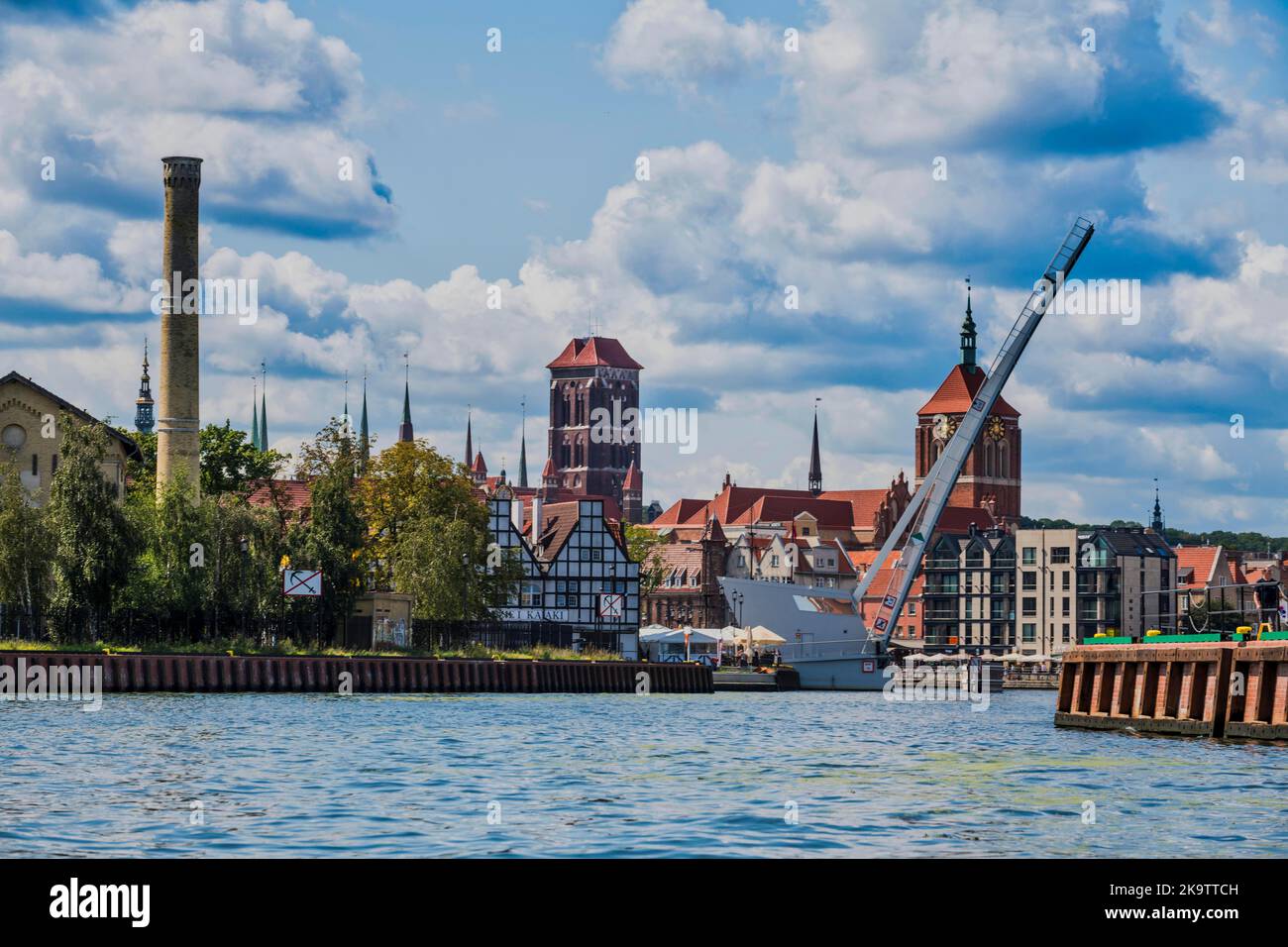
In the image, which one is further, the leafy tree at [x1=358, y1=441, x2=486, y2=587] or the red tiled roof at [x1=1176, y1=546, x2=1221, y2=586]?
the red tiled roof at [x1=1176, y1=546, x2=1221, y2=586]

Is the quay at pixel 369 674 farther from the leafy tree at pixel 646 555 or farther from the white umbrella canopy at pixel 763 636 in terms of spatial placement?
the leafy tree at pixel 646 555

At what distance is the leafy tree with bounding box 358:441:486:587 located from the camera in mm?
91125

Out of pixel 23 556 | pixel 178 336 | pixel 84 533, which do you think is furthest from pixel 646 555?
pixel 23 556

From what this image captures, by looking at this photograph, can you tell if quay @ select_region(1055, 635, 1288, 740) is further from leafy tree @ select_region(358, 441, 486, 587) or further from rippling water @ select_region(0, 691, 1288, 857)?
leafy tree @ select_region(358, 441, 486, 587)

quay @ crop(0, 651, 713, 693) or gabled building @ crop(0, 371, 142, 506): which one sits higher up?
gabled building @ crop(0, 371, 142, 506)

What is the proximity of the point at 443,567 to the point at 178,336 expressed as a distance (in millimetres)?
18438

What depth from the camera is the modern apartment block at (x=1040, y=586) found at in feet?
494

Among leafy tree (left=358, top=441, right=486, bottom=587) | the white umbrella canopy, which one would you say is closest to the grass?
leafy tree (left=358, top=441, right=486, bottom=587)

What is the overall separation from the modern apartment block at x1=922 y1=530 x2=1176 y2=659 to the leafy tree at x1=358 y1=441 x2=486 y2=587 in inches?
2631

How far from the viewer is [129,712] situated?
4903 cm

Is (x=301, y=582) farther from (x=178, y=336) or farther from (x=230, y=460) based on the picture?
(x=230, y=460)

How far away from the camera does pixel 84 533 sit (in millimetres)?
68562
